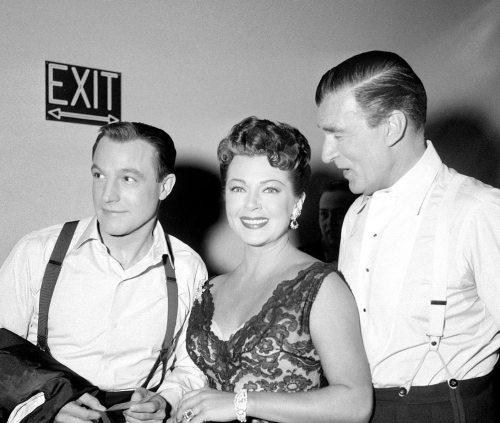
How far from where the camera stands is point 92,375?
196 cm

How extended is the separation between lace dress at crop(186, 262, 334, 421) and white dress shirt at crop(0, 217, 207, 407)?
373mm

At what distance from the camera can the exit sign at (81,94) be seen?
2.75 m

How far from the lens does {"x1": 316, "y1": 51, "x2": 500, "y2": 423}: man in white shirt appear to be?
1556 mm

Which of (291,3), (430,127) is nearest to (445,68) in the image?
(430,127)

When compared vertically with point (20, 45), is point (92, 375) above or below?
below

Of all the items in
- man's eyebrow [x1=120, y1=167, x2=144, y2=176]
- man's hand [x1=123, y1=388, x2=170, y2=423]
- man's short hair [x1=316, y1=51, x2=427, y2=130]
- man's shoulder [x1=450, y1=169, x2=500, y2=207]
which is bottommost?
man's hand [x1=123, y1=388, x2=170, y2=423]

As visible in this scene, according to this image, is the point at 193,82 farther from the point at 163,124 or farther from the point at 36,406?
the point at 36,406

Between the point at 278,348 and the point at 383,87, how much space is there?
895 millimetres

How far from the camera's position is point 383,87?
1682 mm

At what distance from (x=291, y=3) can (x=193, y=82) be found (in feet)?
3.17

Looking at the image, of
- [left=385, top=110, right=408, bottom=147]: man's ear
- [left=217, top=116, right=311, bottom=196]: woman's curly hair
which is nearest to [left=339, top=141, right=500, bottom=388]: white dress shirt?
[left=385, top=110, right=408, bottom=147]: man's ear

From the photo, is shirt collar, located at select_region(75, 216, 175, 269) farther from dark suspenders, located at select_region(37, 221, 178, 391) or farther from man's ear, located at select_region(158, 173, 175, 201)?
man's ear, located at select_region(158, 173, 175, 201)

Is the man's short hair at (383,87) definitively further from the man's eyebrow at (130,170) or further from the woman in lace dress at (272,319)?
the man's eyebrow at (130,170)

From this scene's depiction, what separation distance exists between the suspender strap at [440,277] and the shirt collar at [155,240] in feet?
3.50
